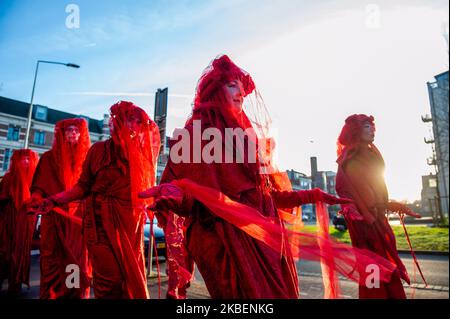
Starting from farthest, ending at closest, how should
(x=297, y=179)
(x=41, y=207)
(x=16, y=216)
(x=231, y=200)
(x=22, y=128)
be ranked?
1. (x=22, y=128)
2. (x=297, y=179)
3. (x=16, y=216)
4. (x=41, y=207)
5. (x=231, y=200)

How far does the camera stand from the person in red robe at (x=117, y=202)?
2.96 meters

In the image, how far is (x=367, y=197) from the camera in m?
2.89

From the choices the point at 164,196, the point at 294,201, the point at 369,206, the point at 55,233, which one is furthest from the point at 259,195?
the point at 55,233

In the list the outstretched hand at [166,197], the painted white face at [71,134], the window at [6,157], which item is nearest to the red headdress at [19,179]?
the painted white face at [71,134]

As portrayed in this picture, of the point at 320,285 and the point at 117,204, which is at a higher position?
the point at 117,204

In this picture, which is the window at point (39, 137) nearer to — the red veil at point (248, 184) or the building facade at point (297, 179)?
the building facade at point (297, 179)

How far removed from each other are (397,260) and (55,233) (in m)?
3.71

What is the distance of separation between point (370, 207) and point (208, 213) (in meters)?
1.77

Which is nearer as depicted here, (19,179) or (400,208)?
(400,208)

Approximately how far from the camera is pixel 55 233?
369cm

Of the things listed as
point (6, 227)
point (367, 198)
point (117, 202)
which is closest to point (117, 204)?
Result: point (117, 202)

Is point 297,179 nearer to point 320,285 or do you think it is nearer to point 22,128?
point 320,285

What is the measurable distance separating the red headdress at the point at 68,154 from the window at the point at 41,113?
90.8 ft

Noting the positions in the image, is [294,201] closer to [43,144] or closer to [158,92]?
[158,92]
